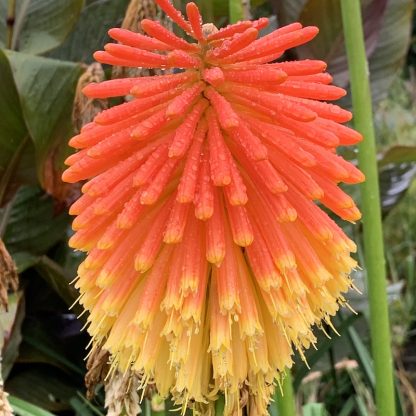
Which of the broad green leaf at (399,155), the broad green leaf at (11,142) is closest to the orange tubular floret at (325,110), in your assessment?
the broad green leaf at (11,142)

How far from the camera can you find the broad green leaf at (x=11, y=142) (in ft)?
6.61

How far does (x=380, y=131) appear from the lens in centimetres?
469

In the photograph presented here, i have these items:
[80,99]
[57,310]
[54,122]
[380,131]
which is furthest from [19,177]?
[380,131]

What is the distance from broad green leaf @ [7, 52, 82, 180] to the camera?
1.92m

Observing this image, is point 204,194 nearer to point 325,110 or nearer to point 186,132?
point 186,132

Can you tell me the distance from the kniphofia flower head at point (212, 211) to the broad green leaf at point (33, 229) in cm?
161

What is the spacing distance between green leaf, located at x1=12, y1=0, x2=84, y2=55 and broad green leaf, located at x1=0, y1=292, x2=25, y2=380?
791mm

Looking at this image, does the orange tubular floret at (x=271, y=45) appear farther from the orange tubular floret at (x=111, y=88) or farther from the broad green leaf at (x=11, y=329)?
the broad green leaf at (x=11, y=329)

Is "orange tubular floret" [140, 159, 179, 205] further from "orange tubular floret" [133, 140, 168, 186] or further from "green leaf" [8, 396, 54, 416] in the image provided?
"green leaf" [8, 396, 54, 416]

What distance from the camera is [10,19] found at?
236cm

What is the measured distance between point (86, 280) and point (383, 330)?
490 millimetres

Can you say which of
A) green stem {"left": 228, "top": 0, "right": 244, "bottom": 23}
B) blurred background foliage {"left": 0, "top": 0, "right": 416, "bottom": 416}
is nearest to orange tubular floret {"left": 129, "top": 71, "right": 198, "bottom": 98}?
green stem {"left": 228, "top": 0, "right": 244, "bottom": 23}

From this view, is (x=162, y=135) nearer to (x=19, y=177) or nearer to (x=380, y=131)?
(x=19, y=177)

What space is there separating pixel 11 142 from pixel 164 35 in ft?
4.52
